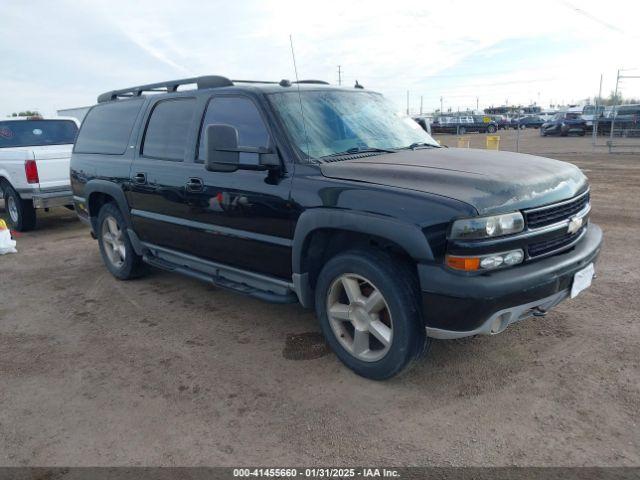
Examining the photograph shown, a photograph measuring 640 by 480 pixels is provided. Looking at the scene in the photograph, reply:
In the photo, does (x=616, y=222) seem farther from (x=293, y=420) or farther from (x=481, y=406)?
(x=293, y=420)

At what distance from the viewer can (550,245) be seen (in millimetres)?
3154

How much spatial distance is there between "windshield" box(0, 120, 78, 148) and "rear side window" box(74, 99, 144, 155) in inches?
141

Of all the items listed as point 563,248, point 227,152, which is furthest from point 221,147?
point 563,248

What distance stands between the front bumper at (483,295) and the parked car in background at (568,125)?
3258cm

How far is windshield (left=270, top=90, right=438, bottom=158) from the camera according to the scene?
12.3 ft

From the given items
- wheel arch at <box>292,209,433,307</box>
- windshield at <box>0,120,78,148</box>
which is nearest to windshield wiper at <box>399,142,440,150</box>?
wheel arch at <box>292,209,433,307</box>

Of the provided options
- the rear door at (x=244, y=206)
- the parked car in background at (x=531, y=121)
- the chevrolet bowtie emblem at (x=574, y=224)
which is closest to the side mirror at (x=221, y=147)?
the rear door at (x=244, y=206)

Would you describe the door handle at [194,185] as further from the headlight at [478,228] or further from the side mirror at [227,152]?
the headlight at [478,228]

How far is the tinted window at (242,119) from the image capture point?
3.85 m

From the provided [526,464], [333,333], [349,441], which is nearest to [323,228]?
[333,333]

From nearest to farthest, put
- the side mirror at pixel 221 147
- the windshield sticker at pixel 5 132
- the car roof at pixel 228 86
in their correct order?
the side mirror at pixel 221 147 → the car roof at pixel 228 86 → the windshield sticker at pixel 5 132

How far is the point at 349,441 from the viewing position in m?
2.80

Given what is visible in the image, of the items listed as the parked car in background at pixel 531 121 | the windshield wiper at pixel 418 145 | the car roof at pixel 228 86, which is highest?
the car roof at pixel 228 86

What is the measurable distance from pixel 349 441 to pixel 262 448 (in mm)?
465
